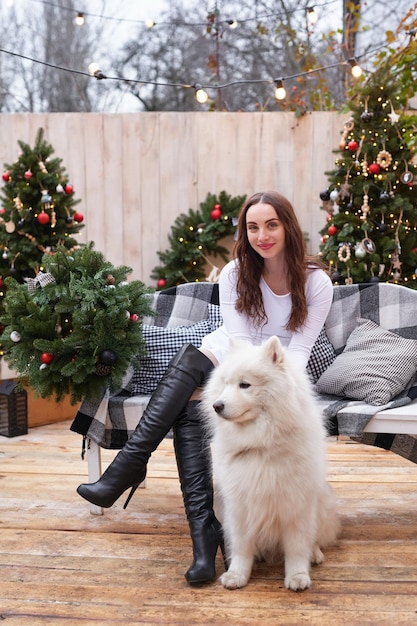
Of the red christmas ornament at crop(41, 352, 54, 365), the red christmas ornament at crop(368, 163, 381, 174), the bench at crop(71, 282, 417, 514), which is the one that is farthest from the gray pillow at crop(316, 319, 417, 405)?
the red christmas ornament at crop(368, 163, 381, 174)

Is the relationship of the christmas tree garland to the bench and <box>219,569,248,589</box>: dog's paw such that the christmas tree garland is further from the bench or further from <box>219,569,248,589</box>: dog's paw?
<box>219,569,248,589</box>: dog's paw

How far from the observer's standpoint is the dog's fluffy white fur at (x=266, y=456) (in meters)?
1.83

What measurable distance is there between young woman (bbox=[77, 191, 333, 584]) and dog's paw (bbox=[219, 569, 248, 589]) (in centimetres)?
5

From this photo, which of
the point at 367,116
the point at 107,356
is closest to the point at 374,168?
the point at 367,116

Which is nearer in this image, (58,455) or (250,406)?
(250,406)

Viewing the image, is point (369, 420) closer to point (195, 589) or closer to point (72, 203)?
point (195, 589)

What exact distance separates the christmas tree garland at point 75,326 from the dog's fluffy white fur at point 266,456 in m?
0.58

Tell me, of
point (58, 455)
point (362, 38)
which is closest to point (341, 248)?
point (58, 455)

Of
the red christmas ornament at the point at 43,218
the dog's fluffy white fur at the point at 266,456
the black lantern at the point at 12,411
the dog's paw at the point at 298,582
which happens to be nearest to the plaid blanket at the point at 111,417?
the dog's fluffy white fur at the point at 266,456

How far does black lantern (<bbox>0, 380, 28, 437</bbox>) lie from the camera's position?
3771mm

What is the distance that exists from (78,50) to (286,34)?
2.35 meters

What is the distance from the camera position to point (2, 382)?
3934 mm

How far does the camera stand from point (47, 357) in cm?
236

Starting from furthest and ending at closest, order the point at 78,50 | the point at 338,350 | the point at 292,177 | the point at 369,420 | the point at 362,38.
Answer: the point at 78,50, the point at 362,38, the point at 292,177, the point at 338,350, the point at 369,420
